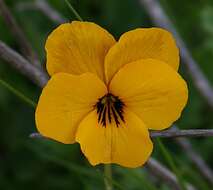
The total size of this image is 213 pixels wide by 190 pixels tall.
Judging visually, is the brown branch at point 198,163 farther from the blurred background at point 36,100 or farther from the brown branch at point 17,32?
the brown branch at point 17,32

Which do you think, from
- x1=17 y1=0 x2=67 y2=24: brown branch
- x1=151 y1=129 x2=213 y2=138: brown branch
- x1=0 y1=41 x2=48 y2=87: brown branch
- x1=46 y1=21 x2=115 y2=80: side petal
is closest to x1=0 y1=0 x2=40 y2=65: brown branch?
x1=0 y1=41 x2=48 y2=87: brown branch

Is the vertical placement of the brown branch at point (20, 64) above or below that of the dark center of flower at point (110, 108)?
above

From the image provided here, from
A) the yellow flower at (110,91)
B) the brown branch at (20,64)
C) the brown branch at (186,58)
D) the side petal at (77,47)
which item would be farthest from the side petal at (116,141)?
the brown branch at (186,58)

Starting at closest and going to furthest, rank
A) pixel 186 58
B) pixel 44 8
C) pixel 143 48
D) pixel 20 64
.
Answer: pixel 143 48 < pixel 20 64 < pixel 186 58 < pixel 44 8

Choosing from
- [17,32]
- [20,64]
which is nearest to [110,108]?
[20,64]

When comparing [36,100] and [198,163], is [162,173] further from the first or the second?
[36,100]

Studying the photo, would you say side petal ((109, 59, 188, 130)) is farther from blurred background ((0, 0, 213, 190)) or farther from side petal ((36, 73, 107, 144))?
blurred background ((0, 0, 213, 190))
